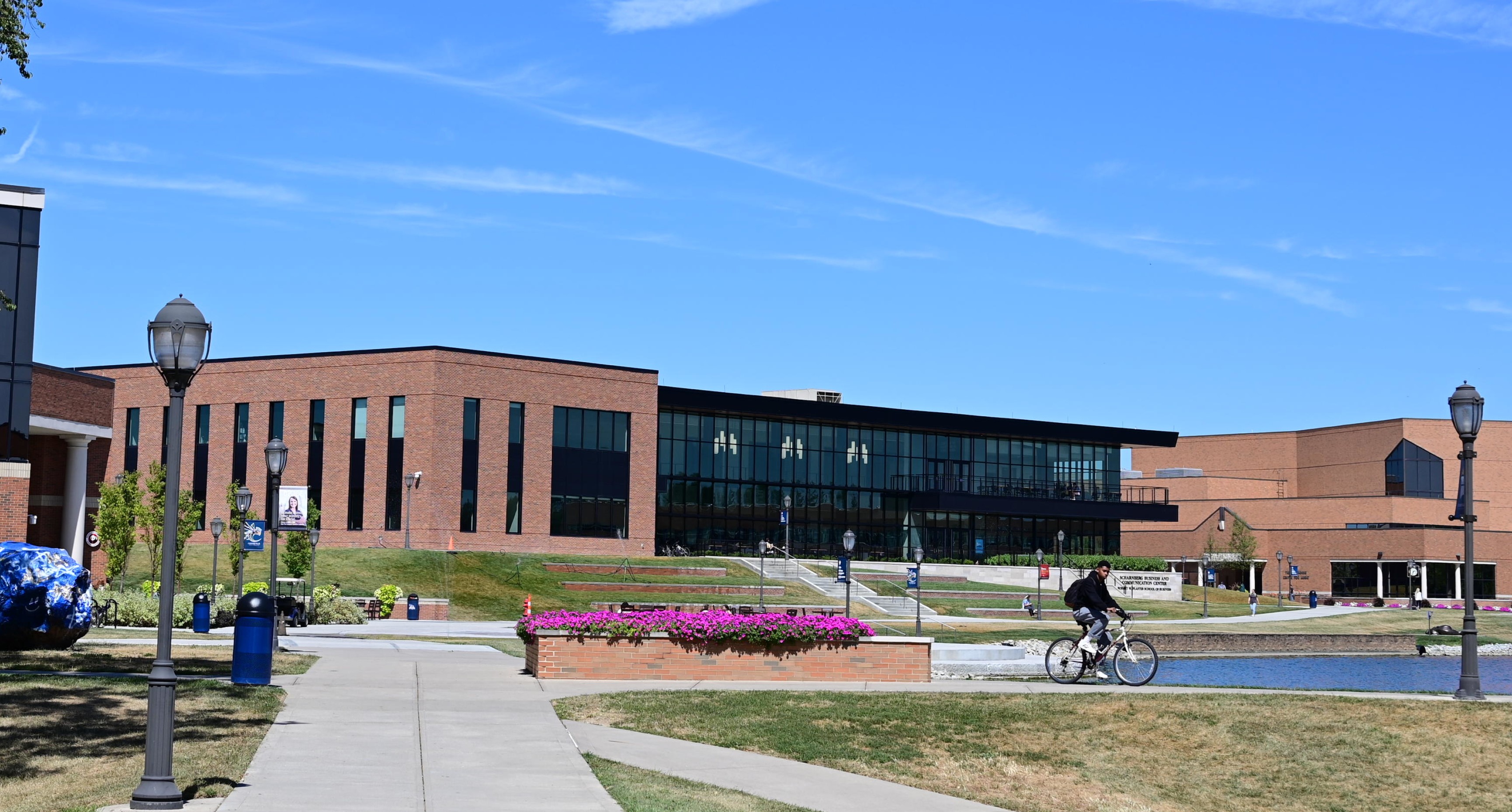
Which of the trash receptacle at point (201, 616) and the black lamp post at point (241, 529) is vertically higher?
the black lamp post at point (241, 529)

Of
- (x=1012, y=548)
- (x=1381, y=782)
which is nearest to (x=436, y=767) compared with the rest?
(x=1381, y=782)

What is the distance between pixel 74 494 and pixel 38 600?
2695cm

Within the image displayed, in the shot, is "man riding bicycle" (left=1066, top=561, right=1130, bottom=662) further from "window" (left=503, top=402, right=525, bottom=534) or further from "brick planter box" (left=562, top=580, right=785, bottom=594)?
"window" (left=503, top=402, right=525, bottom=534)

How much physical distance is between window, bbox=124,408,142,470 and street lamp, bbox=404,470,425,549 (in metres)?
16.0

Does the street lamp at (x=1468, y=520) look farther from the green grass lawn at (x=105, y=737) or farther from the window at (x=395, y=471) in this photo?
the window at (x=395, y=471)

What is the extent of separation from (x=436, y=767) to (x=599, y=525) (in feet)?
Answer: 190

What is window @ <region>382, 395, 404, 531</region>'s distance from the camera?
66938 millimetres

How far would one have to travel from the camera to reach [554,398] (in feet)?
230

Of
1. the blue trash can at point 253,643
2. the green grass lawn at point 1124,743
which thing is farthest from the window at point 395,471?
the green grass lawn at point 1124,743

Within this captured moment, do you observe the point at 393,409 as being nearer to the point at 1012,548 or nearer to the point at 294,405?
the point at 294,405

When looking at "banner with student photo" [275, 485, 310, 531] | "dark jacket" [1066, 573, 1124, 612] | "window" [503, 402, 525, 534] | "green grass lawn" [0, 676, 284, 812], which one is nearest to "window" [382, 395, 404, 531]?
"window" [503, 402, 525, 534]

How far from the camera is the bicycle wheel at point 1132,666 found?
2155 centimetres

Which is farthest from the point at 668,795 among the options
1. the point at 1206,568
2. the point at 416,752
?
the point at 1206,568

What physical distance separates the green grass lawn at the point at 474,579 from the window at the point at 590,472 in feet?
15.3
